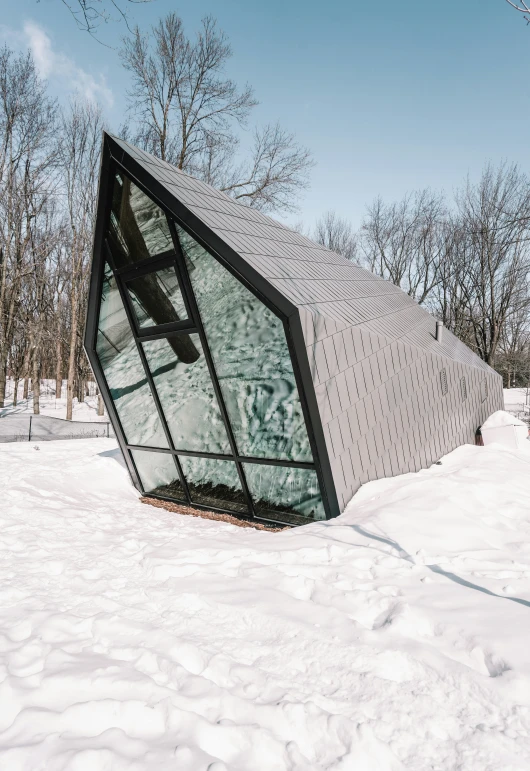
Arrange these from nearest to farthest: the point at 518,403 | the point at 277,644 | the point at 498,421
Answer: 1. the point at 277,644
2. the point at 498,421
3. the point at 518,403

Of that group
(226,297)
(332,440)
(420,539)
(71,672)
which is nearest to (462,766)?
(71,672)

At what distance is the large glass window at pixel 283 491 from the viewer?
5695 millimetres

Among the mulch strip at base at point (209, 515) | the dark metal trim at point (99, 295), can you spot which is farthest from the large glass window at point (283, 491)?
the dark metal trim at point (99, 295)

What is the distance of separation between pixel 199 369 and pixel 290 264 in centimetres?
210

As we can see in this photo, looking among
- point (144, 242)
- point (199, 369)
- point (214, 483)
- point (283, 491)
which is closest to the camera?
point (283, 491)

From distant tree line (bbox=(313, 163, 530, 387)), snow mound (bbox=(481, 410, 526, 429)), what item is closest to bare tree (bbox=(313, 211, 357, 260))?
distant tree line (bbox=(313, 163, 530, 387))

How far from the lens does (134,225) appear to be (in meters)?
6.12

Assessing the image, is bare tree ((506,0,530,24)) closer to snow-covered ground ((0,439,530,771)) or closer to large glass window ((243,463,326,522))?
snow-covered ground ((0,439,530,771))

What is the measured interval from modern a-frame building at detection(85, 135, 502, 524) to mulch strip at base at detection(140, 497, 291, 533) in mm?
113

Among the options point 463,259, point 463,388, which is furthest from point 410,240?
point 463,388

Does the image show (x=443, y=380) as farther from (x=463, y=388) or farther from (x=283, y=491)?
(x=283, y=491)

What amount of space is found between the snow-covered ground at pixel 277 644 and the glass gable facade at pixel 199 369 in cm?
125

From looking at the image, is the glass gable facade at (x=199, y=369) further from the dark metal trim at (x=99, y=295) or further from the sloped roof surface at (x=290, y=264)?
the sloped roof surface at (x=290, y=264)

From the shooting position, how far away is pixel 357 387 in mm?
5961
